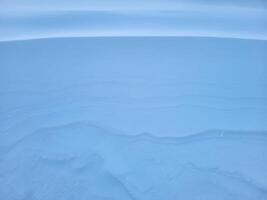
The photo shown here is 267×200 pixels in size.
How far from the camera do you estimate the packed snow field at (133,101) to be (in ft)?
2.38

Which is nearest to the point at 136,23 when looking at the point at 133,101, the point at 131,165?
the point at 133,101

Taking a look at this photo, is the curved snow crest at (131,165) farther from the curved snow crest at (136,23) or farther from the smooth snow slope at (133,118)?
the curved snow crest at (136,23)

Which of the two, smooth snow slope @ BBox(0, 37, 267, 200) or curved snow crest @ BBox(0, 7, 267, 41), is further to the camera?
curved snow crest @ BBox(0, 7, 267, 41)

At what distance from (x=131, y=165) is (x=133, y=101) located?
0.51 feet

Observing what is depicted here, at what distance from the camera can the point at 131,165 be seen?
0.74 m

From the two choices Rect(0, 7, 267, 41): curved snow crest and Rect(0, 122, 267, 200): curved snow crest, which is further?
Rect(0, 7, 267, 41): curved snow crest

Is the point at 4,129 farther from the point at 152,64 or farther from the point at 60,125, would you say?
the point at 152,64

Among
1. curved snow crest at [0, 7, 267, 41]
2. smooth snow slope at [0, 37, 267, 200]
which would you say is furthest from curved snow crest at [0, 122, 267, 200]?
curved snow crest at [0, 7, 267, 41]

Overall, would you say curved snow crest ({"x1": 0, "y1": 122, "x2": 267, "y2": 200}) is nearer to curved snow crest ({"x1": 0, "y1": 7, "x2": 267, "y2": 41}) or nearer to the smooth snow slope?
the smooth snow slope

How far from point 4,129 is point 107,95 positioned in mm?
255

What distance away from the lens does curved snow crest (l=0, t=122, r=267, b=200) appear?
713 millimetres

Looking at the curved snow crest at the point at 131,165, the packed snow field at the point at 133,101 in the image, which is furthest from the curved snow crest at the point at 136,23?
the curved snow crest at the point at 131,165

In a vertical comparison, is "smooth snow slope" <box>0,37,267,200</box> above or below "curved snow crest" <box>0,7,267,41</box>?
below

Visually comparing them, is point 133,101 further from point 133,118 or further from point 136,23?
point 136,23
